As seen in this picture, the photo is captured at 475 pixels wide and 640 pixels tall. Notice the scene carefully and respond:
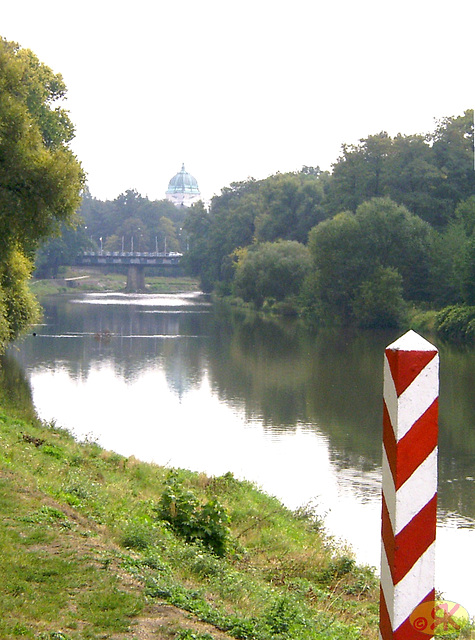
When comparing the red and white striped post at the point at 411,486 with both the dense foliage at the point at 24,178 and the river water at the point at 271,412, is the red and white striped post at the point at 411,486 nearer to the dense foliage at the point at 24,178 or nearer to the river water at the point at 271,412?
the river water at the point at 271,412

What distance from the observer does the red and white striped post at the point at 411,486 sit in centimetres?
307

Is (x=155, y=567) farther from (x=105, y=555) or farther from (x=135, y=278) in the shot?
(x=135, y=278)

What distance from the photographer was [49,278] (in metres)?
113

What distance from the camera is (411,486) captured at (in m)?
3.11

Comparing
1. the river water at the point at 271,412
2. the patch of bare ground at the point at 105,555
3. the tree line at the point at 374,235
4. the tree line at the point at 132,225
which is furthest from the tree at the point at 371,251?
the tree line at the point at 132,225

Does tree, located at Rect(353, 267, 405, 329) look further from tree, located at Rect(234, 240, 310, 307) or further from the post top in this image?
the post top

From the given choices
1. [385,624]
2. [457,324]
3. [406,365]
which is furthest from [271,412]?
[457,324]

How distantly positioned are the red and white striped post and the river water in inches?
322

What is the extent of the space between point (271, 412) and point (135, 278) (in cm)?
9339

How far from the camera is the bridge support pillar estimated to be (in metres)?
116

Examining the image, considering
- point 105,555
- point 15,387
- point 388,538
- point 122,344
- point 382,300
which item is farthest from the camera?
point 382,300

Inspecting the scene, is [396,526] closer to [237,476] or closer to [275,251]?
[237,476]

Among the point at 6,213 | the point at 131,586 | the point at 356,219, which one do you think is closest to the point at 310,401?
the point at 6,213

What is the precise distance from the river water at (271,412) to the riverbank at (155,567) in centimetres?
223
